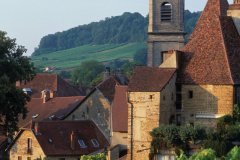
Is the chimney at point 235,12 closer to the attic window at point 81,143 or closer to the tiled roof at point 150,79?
the tiled roof at point 150,79

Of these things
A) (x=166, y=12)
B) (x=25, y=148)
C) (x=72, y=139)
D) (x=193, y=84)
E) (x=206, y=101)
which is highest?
(x=166, y=12)

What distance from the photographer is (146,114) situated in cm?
4697

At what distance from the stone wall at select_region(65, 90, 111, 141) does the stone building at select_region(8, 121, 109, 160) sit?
1581 mm

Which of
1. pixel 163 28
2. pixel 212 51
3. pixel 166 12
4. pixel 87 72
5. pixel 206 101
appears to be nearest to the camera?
pixel 206 101

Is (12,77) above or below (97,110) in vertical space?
above

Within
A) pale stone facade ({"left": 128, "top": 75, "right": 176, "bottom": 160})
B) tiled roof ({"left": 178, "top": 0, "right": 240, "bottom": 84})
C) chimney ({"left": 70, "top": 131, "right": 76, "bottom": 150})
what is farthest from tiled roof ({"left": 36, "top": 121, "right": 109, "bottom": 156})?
tiled roof ({"left": 178, "top": 0, "right": 240, "bottom": 84})

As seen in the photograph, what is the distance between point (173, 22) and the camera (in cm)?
7531

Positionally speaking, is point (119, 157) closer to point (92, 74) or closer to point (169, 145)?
point (169, 145)

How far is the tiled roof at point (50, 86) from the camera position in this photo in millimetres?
97188

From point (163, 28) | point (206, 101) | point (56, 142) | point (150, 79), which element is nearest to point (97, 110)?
point (56, 142)

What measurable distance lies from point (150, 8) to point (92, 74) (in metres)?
113

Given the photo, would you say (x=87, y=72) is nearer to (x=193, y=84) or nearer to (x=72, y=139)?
(x=72, y=139)

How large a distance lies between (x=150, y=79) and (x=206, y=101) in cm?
336

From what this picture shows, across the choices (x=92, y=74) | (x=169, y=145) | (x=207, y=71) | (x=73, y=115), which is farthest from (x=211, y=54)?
(x=92, y=74)
